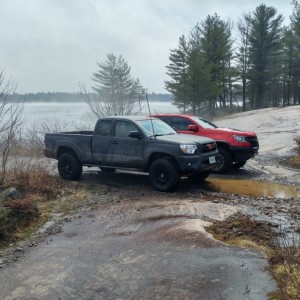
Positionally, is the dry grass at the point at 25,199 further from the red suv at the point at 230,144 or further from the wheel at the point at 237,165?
the wheel at the point at 237,165

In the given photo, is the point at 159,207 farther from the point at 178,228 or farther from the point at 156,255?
the point at 156,255

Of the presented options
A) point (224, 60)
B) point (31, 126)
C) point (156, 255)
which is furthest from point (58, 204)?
point (224, 60)

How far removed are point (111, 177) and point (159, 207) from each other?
3758 mm

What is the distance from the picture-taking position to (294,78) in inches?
1937

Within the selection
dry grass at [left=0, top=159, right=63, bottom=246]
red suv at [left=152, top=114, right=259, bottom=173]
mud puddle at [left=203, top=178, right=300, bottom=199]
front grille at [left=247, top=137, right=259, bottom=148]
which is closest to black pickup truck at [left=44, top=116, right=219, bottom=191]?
mud puddle at [left=203, top=178, right=300, bottom=199]

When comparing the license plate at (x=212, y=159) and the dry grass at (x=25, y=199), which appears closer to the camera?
the dry grass at (x=25, y=199)

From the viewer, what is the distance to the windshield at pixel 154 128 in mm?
9582

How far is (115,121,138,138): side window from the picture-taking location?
9.75 metres

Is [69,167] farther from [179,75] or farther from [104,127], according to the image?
[179,75]

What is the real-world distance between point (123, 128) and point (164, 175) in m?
1.76

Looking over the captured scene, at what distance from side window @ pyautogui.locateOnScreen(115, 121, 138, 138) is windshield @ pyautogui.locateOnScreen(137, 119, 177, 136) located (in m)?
0.22

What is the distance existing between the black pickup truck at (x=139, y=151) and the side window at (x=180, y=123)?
7.18 feet

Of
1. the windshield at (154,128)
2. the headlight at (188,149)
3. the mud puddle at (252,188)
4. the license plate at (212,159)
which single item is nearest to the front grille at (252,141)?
the mud puddle at (252,188)

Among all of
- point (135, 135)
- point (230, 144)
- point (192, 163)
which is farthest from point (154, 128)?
point (230, 144)
